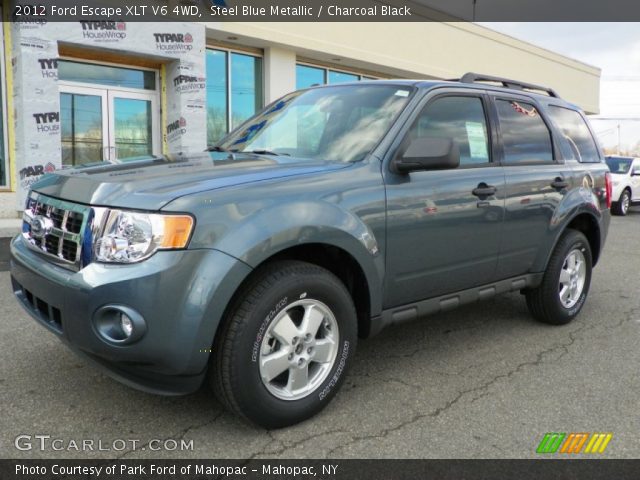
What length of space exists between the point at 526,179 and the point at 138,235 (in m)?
2.87

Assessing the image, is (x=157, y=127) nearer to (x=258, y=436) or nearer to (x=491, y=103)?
(x=491, y=103)

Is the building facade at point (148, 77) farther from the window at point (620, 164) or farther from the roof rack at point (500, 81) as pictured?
the roof rack at point (500, 81)

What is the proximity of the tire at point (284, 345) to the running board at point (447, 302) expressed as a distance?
1.03 ft

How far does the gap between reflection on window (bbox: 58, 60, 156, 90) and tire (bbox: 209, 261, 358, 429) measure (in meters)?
10.4

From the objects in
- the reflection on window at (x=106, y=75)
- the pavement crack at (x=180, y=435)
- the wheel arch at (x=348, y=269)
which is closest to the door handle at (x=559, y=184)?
the wheel arch at (x=348, y=269)

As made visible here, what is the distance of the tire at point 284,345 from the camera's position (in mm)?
2693

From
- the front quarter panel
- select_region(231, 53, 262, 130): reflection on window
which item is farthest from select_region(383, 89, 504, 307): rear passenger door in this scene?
select_region(231, 53, 262, 130): reflection on window

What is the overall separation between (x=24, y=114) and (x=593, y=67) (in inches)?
1095

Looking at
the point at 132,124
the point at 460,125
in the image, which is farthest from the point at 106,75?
the point at 460,125

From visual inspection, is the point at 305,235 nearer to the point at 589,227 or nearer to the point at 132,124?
the point at 589,227

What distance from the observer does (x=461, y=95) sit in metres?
3.97

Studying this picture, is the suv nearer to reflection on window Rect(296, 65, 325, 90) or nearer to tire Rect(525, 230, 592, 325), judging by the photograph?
tire Rect(525, 230, 592, 325)

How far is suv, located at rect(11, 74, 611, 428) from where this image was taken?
2.54 m

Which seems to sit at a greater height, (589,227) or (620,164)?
(620,164)
